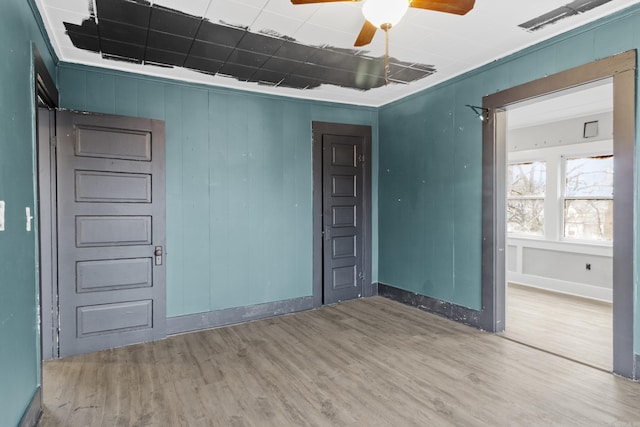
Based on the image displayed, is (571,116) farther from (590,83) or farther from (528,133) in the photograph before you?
(590,83)

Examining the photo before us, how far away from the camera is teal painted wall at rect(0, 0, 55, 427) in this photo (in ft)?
6.09

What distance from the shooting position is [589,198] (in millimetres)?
5453

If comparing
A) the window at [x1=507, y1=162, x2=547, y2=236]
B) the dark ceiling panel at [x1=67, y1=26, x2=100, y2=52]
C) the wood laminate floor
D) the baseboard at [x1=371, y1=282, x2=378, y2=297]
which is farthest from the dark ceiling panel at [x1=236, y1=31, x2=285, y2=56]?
the window at [x1=507, y1=162, x2=547, y2=236]

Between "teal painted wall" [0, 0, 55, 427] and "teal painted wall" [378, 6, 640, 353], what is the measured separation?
3.91 m

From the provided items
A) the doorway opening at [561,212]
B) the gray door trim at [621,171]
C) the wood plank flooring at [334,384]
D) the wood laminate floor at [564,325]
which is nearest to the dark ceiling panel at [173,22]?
the wood plank flooring at [334,384]

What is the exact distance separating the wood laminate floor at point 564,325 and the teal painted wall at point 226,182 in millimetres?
2586

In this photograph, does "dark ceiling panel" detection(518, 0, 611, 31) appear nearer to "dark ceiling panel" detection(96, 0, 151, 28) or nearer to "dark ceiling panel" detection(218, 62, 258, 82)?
"dark ceiling panel" detection(218, 62, 258, 82)

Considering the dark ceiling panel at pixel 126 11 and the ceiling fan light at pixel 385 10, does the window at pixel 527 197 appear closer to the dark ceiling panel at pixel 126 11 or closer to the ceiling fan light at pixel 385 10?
the ceiling fan light at pixel 385 10

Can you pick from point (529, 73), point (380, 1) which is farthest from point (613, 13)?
point (380, 1)

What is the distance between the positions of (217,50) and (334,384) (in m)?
3.05

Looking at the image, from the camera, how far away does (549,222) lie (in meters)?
5.84

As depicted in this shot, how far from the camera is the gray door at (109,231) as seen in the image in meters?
3.33

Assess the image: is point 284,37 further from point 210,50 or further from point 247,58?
point 210,50

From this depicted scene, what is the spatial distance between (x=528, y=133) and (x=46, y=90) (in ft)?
21.5
